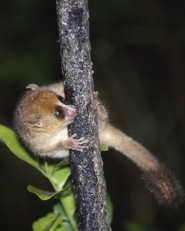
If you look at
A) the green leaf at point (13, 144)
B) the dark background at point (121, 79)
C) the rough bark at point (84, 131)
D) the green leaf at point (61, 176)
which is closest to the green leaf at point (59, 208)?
the green leaf at point (61, 176)

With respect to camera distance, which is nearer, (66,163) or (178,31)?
(66,163)

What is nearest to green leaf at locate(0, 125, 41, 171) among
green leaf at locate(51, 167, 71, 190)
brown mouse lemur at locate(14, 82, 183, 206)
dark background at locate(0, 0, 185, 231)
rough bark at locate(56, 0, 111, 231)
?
green leaf at locate(51, 167, 71, 190)

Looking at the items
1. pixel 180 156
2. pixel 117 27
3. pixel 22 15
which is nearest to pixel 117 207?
pixel 180 156

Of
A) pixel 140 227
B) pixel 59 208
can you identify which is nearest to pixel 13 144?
pixel 59 208

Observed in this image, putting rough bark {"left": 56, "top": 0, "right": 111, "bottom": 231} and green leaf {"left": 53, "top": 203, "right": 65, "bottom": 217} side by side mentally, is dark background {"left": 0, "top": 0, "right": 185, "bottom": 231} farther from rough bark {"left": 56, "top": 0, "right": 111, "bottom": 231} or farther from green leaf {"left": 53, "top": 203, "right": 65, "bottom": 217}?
rough bark {"left": 56, "top": 0, "right": 111, "bottom": 231}

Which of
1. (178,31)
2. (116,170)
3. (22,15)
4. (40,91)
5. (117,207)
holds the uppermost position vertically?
(22,15)

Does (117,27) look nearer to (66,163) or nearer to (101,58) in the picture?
(101,58)

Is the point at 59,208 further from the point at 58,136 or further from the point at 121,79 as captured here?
the point at 121,79
